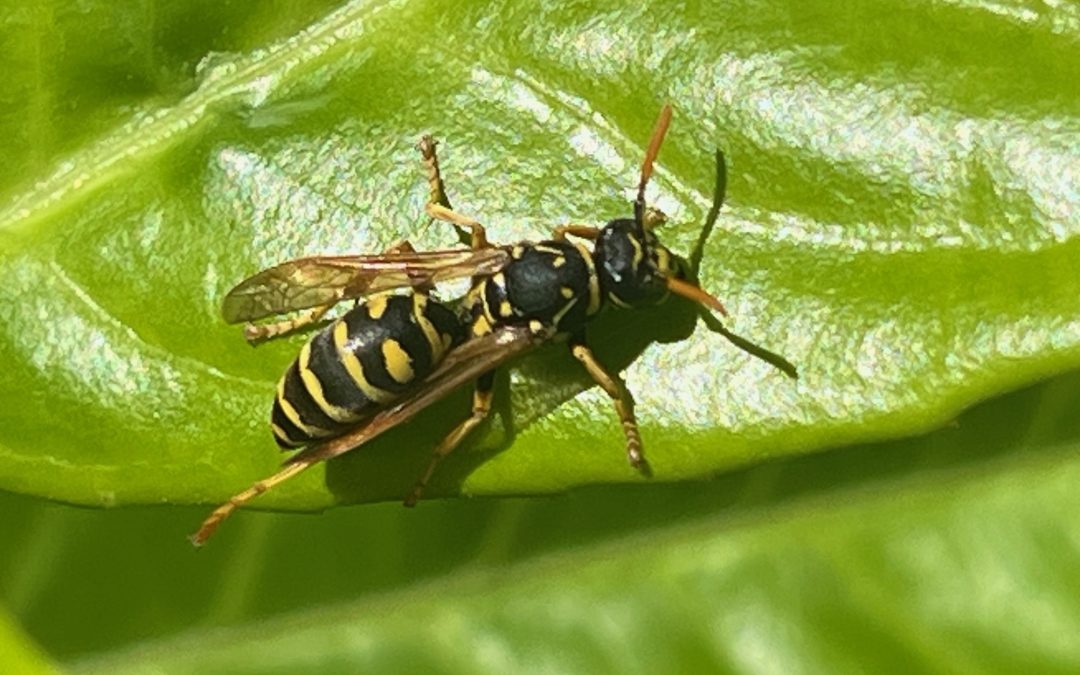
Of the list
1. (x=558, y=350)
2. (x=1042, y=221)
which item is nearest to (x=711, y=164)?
(x=1042, y=221)

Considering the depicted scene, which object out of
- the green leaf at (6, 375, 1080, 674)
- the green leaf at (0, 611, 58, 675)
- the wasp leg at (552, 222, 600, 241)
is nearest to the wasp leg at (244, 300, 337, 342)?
the wasp leg at (552, 222, 600, 241)

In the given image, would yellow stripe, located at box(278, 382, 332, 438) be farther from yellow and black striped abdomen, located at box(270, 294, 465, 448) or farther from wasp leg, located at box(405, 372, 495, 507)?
wasp leg, located at box(405, 372, 495, 507)

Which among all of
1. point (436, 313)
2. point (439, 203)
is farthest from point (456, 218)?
point (436, 313)

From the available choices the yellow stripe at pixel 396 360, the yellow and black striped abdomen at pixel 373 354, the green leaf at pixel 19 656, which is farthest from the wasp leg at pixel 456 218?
the green leaf at pixel 19 656

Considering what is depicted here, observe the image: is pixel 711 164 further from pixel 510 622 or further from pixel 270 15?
pixel 510 622

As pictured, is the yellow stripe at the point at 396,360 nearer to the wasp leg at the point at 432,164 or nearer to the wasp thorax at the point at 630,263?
the wasp thorax at the point at 630,263

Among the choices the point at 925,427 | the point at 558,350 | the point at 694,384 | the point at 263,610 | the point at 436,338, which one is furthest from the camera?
the point at 263,610

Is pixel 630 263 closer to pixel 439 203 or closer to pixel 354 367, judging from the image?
pixel 439 203
